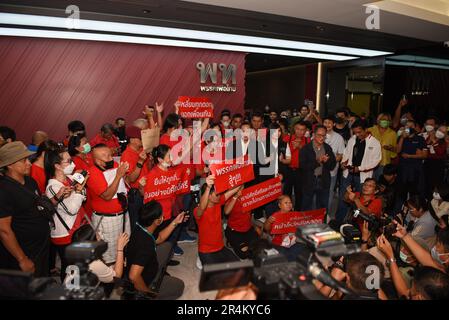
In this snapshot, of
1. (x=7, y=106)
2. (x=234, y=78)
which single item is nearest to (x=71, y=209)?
(x=7, y=106)

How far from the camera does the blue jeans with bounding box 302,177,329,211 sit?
525 cm

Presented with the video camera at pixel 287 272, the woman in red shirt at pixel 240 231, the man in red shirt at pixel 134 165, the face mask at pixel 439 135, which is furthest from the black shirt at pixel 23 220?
the face mask at pixel 439 135

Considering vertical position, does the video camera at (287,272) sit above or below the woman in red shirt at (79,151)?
below

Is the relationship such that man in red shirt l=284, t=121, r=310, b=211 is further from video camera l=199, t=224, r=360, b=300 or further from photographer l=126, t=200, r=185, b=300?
video camera l=199, t=224, r=360, b=300

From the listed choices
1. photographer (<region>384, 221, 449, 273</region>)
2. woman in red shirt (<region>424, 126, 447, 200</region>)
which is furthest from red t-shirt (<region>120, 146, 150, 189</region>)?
woman in red shirt (<region>424, 126, 447, 200</region>)

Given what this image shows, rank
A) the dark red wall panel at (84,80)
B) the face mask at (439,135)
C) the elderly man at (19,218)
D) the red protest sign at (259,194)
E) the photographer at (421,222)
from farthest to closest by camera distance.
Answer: the dark red wall panel at (84,80), the face mask at (439,135), the red protest sign at (259,194), the photographer at (421,222), the elderly man at (19,218)

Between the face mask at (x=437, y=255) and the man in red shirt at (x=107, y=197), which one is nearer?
the face mask at (x=437, y=255)

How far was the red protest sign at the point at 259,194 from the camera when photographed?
403 centimetres

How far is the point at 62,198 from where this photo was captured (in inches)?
117

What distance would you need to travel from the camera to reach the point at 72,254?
1.49 meters

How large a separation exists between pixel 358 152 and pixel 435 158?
2.15 meters

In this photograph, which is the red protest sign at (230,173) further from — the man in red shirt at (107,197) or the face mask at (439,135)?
the face mask at (439,135)

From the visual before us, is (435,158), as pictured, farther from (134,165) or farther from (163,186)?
(134,165)

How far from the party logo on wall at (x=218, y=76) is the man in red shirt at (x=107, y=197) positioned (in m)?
5.63
